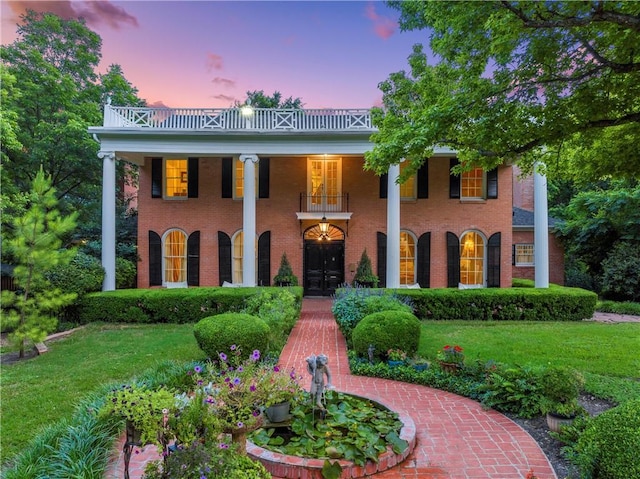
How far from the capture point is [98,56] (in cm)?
1919

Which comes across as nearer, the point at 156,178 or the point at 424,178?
the point at 424,178

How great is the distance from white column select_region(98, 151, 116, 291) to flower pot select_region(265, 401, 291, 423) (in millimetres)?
11524

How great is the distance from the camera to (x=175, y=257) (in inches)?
650

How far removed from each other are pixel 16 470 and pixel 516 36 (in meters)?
7.65

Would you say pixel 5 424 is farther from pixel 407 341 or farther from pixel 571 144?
pixel 571 144

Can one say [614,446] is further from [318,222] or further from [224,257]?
[224,257]

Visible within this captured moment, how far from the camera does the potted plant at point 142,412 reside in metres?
2.79

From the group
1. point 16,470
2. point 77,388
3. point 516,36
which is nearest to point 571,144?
point 516,36

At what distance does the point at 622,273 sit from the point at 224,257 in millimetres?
17767

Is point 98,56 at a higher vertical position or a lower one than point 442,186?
higher

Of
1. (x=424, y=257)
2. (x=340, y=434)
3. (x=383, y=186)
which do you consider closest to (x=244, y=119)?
(x=383, y=186)

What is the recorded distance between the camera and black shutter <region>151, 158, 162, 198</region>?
16.3 meters

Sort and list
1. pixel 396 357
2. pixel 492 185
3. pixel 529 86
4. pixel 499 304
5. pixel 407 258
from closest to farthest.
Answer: pixel 529 86 → pixel 396 357 → pixel 499 304 → pixel 492 185 → pixel 407 258

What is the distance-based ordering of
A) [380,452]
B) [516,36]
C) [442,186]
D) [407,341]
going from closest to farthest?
1. [380,452]
2. [516,36]
3. [407,341]
4. [442,186]
